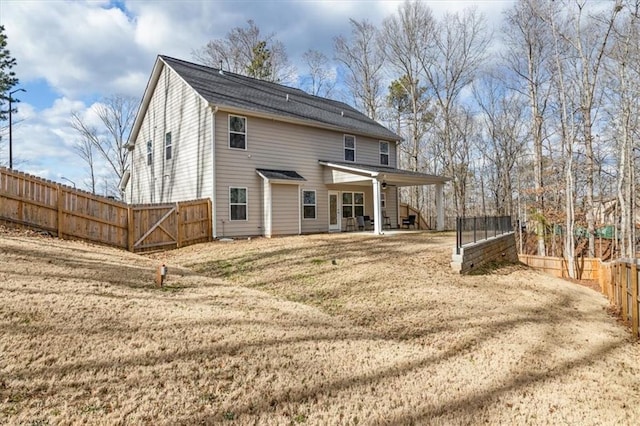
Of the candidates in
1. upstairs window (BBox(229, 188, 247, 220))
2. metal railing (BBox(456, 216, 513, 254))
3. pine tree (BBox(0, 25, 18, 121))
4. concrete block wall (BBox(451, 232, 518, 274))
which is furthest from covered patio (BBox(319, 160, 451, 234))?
pine tree (BBox(0, 25, 18, 121))

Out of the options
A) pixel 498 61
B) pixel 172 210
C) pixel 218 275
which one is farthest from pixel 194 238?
pixel 498 61

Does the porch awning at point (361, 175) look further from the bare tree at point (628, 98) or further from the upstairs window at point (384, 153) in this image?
the bare tree at point (628, 98)

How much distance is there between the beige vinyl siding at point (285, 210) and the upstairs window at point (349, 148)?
404cm

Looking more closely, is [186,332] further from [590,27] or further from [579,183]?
[579,183]

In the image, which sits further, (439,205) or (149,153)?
(439,205)

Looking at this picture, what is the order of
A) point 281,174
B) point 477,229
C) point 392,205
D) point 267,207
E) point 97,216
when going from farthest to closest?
point 392,205, point 281,174, point 267,207, point 97,216, point 477,229

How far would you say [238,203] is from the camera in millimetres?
13906

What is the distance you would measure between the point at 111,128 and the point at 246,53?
17.2 metres

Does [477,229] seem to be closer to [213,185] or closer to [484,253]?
[484,253]

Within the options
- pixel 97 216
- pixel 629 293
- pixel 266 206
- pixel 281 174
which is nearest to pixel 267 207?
pixel 266 206

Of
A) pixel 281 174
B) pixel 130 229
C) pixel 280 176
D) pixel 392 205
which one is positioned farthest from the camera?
pixel 392 205

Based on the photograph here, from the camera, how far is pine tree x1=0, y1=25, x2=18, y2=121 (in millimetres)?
24711

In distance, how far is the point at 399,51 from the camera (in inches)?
1030

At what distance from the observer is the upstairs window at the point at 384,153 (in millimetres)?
19797
